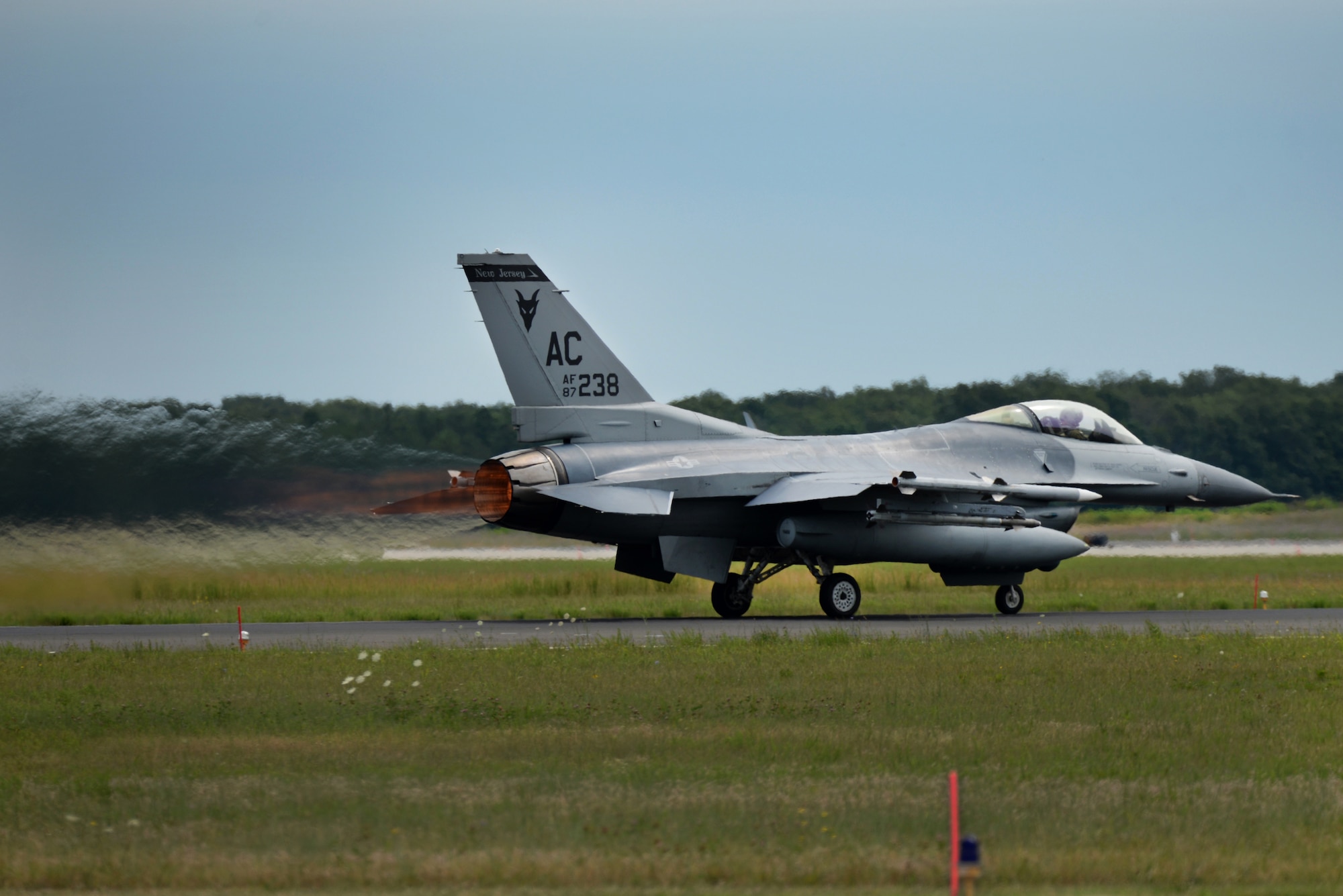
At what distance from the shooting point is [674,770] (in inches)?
418

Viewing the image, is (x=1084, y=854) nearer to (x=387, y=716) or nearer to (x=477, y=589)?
(x=387, y=716)

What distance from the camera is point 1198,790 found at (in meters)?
9.92

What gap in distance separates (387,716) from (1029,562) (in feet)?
50.0

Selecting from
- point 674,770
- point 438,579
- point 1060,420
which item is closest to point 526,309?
point 1060,420

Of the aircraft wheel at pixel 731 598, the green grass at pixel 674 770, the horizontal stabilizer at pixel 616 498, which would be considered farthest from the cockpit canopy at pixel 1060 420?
the green grass at pixel 674 770

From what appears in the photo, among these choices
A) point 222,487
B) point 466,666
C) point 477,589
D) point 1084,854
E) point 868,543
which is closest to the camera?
point 1084,854

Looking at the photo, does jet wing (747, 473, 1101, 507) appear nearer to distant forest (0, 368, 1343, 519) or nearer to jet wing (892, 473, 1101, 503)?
jet wing (892, 473, 1101, 503)

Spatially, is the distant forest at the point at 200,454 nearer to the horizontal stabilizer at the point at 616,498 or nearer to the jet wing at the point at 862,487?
the horizontal stabilizer at the point at 616,498

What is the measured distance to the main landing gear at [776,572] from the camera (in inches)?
985

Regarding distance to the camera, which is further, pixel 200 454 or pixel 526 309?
pixel 526 309

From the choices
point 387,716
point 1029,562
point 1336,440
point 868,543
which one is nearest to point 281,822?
point 387,716

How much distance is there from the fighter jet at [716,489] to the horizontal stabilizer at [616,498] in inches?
1.2

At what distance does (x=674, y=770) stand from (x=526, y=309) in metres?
14.5

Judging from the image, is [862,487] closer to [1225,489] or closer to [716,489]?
[716,489]
